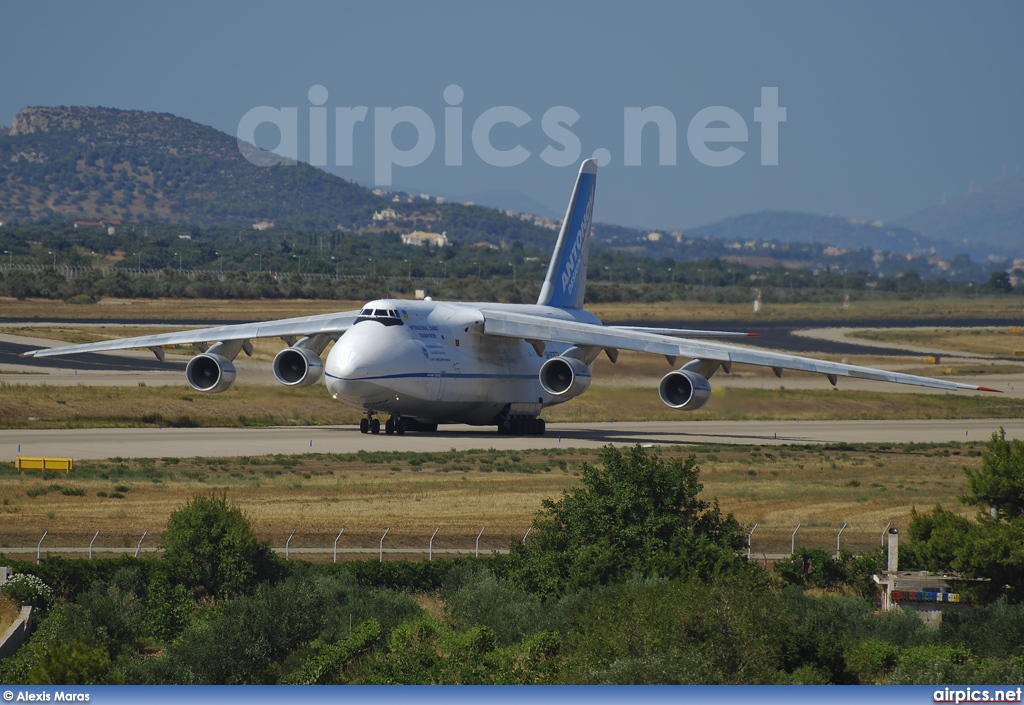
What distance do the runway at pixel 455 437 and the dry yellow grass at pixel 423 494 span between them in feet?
8.13

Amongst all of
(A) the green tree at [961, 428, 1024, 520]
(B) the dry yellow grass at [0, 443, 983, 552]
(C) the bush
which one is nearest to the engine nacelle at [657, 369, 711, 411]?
(B) the dry yellow grass at [0, 443, 983, 552]

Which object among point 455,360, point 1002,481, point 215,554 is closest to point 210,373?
point 455,360

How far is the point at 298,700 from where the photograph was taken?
827cm

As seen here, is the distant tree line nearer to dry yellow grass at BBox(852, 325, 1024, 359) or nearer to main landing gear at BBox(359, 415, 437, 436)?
dry yellow grass at BBox(852, 325, 1024, 359)

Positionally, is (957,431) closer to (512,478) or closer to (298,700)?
(512,478)

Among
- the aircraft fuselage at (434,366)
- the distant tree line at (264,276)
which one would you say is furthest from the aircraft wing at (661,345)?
the distant tree line at (264,276)

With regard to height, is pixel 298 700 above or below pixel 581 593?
above

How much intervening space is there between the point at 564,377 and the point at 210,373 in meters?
10.8

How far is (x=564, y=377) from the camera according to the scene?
137ft

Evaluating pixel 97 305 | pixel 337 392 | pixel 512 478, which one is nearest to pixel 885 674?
pixel 512 478

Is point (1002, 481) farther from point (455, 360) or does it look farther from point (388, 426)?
point (388, 426)

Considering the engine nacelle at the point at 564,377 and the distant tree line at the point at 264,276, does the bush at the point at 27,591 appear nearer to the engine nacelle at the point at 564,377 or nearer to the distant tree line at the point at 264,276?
the engine nacelle at the point at 564,377

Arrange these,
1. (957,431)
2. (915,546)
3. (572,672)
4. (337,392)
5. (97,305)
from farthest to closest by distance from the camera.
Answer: (97,305)
(957,431)
(337,392)
(915,546)
(572,672)

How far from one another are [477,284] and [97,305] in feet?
121
